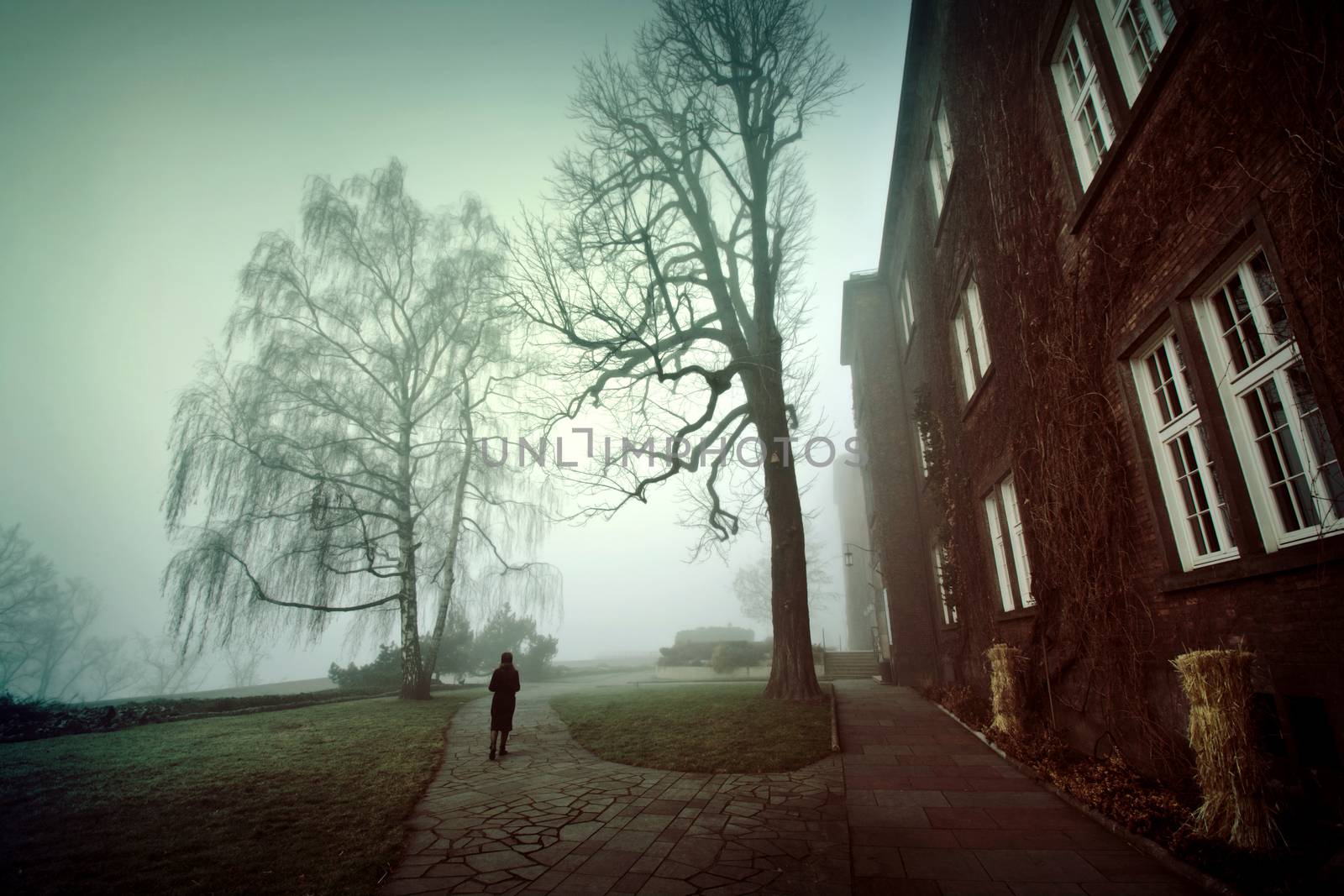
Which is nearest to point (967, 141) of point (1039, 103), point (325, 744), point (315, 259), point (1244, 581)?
point (1039, 103)

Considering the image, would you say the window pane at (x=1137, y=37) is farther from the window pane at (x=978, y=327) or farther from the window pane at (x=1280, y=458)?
the window pane at (x=978, y=327)

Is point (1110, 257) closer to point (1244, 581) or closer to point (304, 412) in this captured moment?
point (1244, 581)

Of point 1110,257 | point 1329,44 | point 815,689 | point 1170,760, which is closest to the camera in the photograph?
point 1329,44

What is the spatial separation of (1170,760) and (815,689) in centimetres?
691

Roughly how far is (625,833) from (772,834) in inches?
43.3

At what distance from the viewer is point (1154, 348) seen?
4.82m

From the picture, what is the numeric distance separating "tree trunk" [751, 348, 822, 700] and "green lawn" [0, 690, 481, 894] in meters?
6.23

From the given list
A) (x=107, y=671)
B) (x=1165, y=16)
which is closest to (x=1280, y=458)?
(x=1165, y=16)

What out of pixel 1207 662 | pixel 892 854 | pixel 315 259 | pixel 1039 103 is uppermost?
pixel 315 259

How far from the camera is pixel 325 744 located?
8508mm

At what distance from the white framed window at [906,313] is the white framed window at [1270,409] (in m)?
10.9

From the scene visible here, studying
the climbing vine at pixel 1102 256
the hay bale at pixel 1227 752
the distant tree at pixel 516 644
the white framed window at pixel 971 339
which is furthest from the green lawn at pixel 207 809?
the distant tree at pixel 516 644

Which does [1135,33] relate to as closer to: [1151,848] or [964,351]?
[964,351]

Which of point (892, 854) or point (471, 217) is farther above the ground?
point (471, 217)
